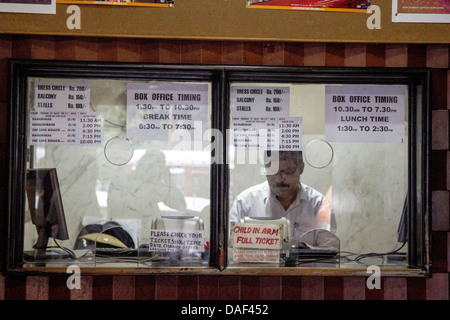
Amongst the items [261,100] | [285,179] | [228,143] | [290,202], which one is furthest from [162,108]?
[290,202]

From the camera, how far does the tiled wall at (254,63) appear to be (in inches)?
83.4

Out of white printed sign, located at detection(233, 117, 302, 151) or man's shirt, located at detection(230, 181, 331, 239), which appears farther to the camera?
man's shirt, located at detection(230, 181, 331, 239)

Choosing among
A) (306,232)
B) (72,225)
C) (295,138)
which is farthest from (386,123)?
(72,225)

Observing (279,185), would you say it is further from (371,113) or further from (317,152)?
(371,113)

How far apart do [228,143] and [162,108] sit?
372 millimetres

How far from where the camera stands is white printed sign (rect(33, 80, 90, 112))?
2.18 meters

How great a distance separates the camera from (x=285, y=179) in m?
2.50

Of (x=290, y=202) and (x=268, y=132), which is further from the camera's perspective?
(x=290, y=202)

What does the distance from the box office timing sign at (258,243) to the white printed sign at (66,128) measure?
2.76 feet

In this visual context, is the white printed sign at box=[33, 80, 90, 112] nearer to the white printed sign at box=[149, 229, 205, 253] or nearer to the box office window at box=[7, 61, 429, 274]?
the box office window at box=[7, 61, 429, 274]

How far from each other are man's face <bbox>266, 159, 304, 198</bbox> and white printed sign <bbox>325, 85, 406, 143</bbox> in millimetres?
304

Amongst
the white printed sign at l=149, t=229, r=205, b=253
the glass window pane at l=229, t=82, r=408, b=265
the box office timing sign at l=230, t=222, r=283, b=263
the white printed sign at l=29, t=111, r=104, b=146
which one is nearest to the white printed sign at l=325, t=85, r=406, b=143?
the glass window pane at l=229, t=82, r=408, b=265
